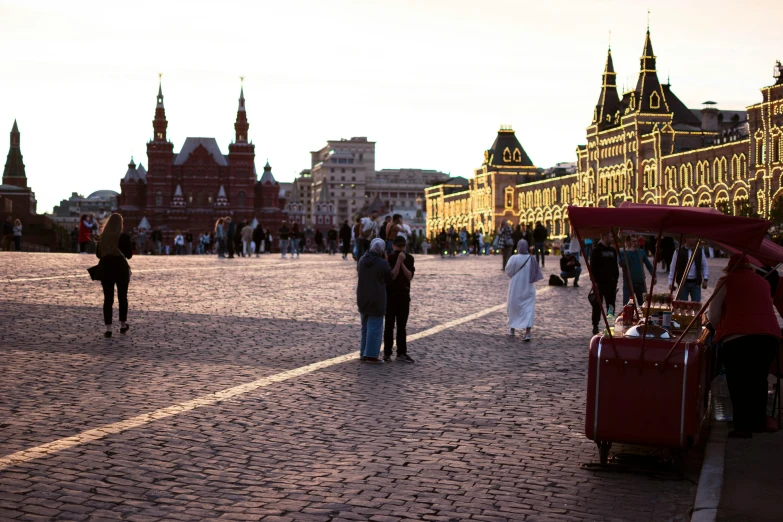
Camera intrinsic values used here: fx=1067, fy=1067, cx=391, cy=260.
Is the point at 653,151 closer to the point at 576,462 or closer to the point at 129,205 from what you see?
the point at 129,205

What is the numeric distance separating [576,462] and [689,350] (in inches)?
46.4

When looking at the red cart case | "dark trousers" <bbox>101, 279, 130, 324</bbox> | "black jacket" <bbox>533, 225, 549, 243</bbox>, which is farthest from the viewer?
"black jacket" <bbox>533, 225, 549, 243</bbox>

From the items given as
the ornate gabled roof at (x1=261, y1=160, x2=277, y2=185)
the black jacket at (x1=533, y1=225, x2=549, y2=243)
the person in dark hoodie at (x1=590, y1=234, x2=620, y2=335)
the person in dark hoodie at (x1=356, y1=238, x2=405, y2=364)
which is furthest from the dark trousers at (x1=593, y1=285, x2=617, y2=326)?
the ornate gabled roof at (x1=261, y1=160, x2=277, y2=185)

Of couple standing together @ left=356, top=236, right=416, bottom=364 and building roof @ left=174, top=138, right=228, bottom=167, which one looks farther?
building roof @ left=174, top=138, right=228, bottom=167

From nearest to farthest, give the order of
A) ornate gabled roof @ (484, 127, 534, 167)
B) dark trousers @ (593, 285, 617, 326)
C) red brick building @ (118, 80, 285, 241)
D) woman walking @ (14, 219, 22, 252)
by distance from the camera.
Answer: dark trousers @ (593, 285, 617, 326)
woman walking @ (14, 219, 22, 252)
red brick building @ (118, 80, 285, 241)
ornate gabled roof @ (484, 127, 534, 167)

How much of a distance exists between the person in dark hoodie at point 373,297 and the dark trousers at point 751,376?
211 inches

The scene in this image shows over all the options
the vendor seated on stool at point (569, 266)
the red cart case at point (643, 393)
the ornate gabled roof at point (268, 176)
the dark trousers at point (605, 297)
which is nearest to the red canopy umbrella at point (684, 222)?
the red cart case at point (643, 393)

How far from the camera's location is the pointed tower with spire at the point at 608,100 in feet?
394

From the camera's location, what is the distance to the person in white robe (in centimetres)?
1616

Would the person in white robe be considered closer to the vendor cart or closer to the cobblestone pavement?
the cobblestone pavement

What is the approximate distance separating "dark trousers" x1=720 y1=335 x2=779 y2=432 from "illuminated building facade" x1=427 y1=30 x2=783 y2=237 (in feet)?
224

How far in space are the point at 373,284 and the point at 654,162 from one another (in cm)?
9438

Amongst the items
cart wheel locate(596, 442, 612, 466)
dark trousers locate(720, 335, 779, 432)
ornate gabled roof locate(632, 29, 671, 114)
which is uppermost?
ornate gabled roof locate(632, 29, 671, 114)

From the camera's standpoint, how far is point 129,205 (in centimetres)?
14138
